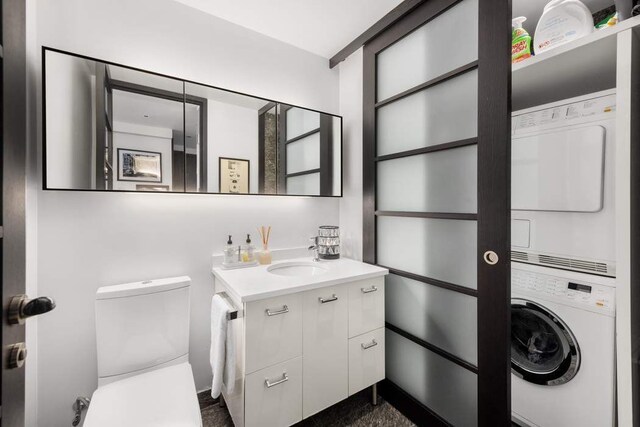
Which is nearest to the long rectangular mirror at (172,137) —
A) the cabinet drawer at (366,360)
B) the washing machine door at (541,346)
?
the cabinet drawer at (366,360)

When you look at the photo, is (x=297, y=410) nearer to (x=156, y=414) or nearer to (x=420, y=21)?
(x=156, y=414)

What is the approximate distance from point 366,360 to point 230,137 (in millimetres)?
1613

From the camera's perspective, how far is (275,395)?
4.12 ft

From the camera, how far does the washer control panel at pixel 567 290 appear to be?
3.89 feet

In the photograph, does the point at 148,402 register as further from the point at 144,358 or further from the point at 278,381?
the point at 278,381

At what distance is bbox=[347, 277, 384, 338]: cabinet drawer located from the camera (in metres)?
1.50

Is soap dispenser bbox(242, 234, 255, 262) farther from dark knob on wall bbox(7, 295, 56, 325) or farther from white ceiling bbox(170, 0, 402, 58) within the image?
white ceiling bbox(170, 0, 402, 58)

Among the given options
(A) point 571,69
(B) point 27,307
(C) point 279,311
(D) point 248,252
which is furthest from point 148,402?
(A) point 571,69

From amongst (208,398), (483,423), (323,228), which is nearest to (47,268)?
(208,398)

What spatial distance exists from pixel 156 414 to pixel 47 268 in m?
0.89

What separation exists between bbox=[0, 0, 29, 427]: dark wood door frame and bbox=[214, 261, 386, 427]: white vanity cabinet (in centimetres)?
67

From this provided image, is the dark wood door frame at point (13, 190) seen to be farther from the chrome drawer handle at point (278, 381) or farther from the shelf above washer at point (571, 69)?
the shelf above washer at point (571, 69)

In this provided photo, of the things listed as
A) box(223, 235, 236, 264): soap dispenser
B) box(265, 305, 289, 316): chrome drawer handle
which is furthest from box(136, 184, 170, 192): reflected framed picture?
box(265, 305, 289, 316): chrome drawer handle

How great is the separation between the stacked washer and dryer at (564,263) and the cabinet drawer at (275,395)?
1.24 metres
